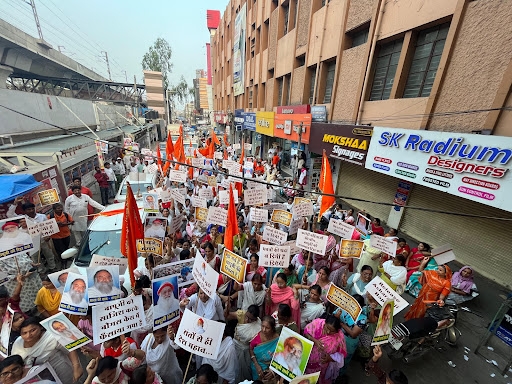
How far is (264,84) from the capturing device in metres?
18.2

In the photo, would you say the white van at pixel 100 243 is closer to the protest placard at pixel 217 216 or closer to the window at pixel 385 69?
the protest placard at pixel 217 216

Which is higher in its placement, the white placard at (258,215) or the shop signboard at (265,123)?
the shop signboard at (265,123)

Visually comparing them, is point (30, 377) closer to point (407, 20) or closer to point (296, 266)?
point (296, 266)

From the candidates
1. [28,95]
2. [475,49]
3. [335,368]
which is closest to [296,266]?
[335,368]

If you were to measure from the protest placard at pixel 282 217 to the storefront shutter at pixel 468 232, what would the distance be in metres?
4.78

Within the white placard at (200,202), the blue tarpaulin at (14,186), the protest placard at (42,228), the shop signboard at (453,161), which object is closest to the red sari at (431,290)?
the shop signboard at (453,161)

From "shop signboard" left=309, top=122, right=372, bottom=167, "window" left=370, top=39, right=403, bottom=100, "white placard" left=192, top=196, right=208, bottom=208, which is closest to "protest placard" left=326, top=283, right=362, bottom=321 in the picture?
"white placard" left=192, top=196, right=208, bottom=208

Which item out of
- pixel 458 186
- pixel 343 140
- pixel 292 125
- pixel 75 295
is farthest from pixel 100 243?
pixel 292 125

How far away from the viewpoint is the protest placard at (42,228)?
4.43 metres

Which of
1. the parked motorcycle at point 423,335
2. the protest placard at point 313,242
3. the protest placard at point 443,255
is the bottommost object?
the parked motorcycle at point 423,335

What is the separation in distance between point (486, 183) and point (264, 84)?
53.2 feet

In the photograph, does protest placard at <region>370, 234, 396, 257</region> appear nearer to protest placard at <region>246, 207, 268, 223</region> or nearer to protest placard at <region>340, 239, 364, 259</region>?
protest placard at <region>340, 239, 364, 259</region>

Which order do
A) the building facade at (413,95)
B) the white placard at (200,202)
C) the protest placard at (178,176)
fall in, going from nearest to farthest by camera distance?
the building facade at (413,95) → the white placard at (200,202) → the protest placard at (178,176)

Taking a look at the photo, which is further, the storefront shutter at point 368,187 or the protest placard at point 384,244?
the storefront shutter at point 368,187
